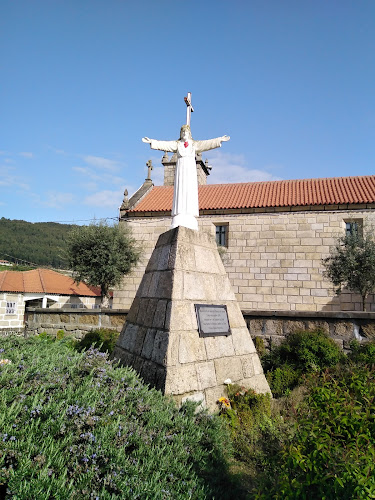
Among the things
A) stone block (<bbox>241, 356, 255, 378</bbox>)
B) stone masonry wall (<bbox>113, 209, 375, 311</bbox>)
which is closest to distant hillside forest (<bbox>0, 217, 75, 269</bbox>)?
stone masonry wall (<bbox>113, 209, 375, 311</bbox>)

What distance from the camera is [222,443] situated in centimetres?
387

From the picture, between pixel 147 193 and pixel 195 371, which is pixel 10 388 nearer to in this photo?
pixel 195 371

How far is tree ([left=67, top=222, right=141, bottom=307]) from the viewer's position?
1688cm

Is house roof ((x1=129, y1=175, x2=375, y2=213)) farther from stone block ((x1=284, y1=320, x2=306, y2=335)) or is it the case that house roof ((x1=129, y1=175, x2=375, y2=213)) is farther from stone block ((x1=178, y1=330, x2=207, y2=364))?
stone block ((x1=178, y1=330, x2=207, y2=364))

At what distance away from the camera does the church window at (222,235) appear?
58.4ft

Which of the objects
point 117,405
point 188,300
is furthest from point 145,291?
point 117,405

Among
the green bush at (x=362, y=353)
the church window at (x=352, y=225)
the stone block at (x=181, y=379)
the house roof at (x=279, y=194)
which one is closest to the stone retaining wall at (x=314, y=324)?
the green bush at (x=362, y=353)

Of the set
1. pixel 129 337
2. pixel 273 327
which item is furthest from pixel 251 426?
pixel 273 327

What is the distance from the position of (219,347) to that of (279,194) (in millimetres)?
14324

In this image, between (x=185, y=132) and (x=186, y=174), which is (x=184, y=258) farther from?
(x=185, y=132)

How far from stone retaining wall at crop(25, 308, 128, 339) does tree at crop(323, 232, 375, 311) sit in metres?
8.73

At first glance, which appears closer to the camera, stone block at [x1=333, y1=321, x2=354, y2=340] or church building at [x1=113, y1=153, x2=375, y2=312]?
stone block at [x1=333, y1=321, x2=354, y2=340]

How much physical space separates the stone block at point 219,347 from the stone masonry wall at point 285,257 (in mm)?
11136

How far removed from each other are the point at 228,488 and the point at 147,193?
19134mm
